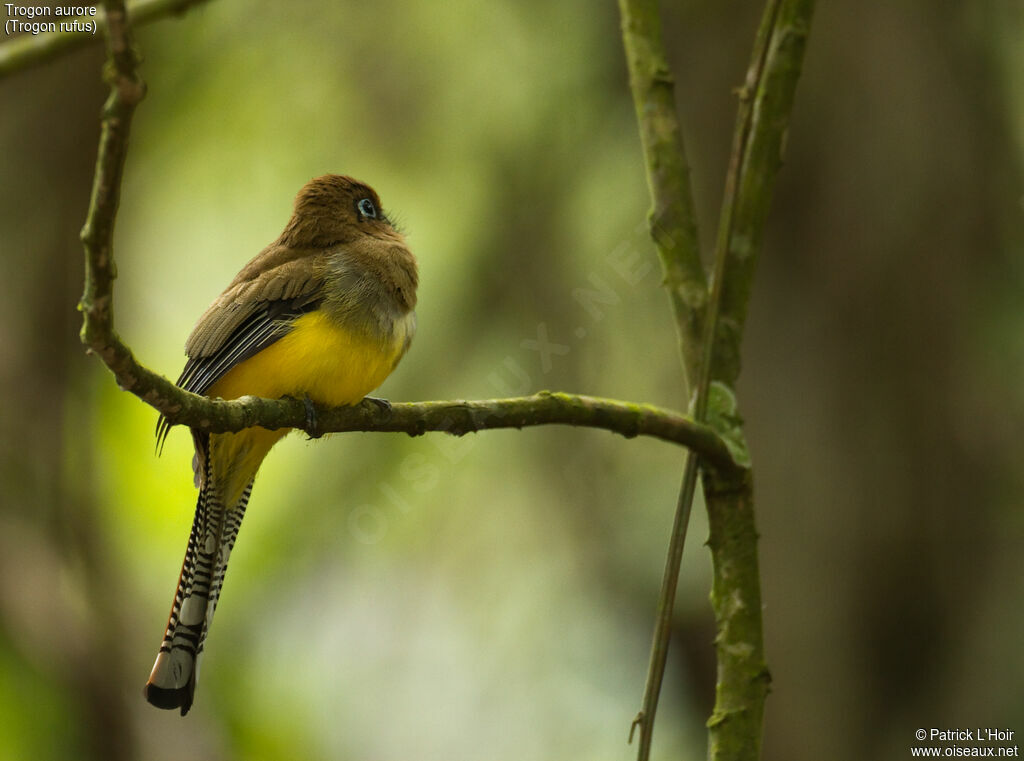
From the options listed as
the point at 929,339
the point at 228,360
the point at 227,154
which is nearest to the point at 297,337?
the point at 228,360

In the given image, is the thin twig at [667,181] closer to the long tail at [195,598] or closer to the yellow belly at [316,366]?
the yellow belly at [316,366]

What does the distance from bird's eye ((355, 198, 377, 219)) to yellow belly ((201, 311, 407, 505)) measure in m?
0.79

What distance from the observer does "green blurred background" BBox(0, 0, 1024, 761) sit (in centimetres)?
544

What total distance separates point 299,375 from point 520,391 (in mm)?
3509

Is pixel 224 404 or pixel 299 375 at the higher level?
pixel 299 375

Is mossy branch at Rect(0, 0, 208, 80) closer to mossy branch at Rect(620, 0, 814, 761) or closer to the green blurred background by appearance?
mossy branch at Rect(620, 0, 814, 761)

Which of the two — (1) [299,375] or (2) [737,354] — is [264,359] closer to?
(1) [299,375]

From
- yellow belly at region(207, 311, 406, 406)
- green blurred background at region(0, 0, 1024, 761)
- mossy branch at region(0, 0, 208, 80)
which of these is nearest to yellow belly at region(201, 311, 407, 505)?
yellow belly at region(207, 311, 406, 406)

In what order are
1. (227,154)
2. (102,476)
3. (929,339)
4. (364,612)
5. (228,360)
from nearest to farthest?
(228,360) < (929,339) < (102,476) < (364,612) < (227,154)

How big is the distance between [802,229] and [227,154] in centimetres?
403

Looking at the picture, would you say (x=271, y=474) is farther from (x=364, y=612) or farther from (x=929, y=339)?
(x=929, y=339)

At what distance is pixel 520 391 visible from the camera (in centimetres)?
666

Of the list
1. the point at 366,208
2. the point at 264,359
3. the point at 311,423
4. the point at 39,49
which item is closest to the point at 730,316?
the point at 311,423

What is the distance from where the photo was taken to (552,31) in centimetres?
735
